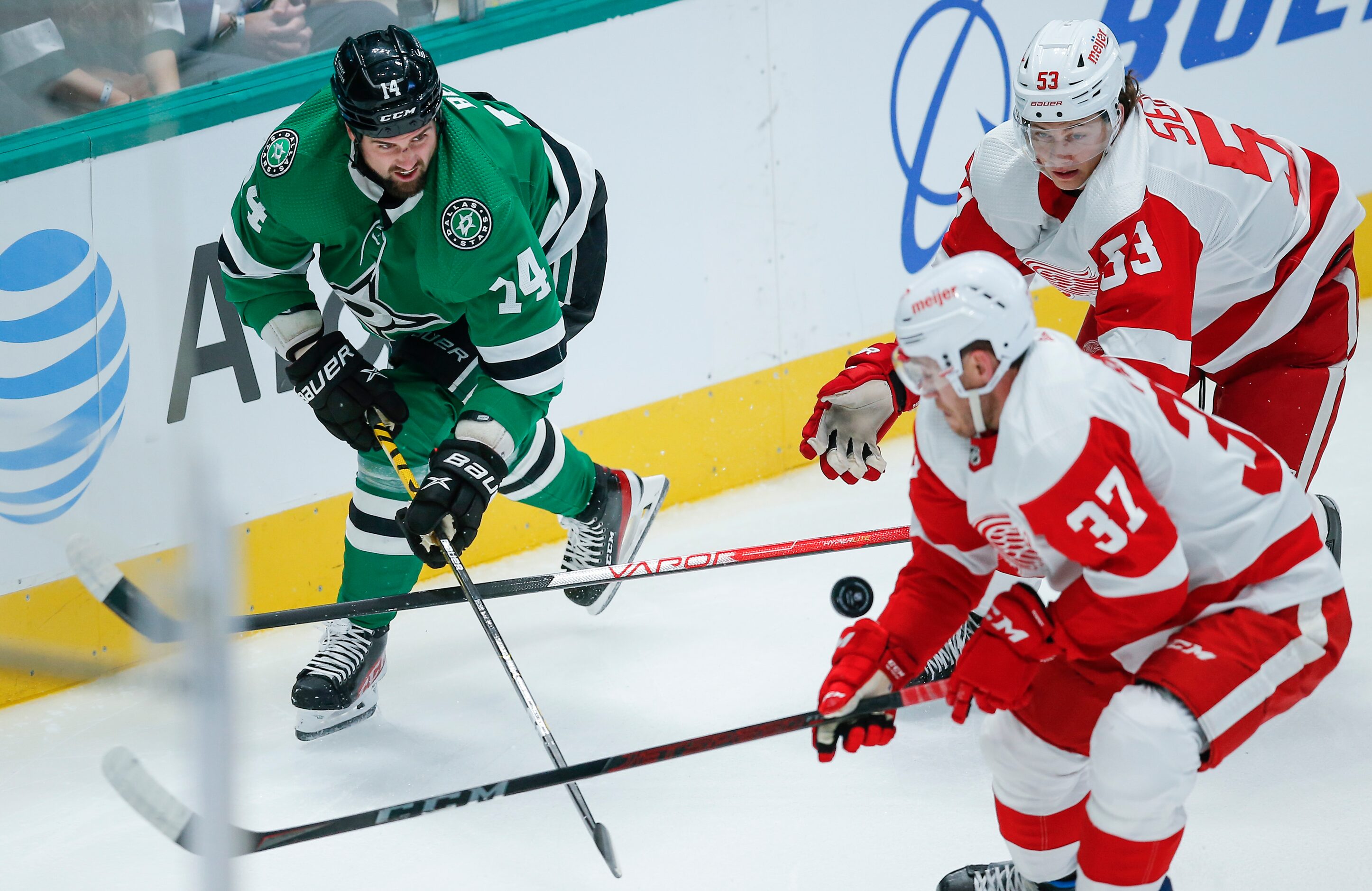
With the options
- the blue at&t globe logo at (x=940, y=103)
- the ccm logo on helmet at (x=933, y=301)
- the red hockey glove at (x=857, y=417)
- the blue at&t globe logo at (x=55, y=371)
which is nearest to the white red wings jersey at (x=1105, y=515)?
the ccm logo on helmet at (x=933, y=301)

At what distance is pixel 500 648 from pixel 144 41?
132 centimetres

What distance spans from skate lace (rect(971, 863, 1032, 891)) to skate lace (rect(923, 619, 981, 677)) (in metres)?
0.75

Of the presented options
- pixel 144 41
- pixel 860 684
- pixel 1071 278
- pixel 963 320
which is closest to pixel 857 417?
pixel 1071 278

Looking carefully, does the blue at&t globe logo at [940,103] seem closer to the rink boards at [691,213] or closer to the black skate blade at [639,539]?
the rink boards at [691,213]

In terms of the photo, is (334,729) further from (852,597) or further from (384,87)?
(384,87)

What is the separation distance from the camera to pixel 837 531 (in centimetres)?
371

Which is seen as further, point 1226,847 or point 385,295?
point 385,295

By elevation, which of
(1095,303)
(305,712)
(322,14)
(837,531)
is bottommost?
(837,531)

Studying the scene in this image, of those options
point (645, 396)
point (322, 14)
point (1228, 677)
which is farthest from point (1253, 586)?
point (322, 14)

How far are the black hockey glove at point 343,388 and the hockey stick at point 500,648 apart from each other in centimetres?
3

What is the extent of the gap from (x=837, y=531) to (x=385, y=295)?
1568mm

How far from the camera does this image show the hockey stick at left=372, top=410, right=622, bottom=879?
2.25 meters

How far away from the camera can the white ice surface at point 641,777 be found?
2.31 meters

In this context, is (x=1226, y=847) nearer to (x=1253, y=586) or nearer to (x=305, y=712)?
(x=1253, y=586)
